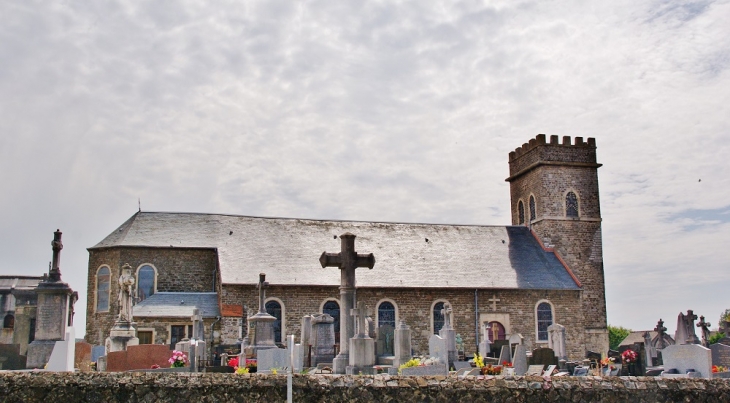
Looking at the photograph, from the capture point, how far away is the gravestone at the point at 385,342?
18.1 m

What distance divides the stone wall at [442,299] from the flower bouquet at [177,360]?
317 inches

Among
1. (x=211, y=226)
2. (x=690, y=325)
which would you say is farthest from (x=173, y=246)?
(x=690, y=325)

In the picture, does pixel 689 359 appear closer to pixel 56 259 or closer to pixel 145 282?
pixel 56 259

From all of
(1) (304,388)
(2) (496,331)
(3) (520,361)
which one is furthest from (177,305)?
(1) (304,388)

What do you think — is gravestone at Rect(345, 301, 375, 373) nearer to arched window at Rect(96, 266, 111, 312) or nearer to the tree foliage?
arched window at Rect(96, 266, 111, 312)

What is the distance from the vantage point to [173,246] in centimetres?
2684

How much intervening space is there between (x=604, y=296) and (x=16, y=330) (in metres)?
24.2

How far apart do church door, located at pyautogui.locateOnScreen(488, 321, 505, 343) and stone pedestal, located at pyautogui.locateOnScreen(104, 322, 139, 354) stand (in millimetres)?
14186

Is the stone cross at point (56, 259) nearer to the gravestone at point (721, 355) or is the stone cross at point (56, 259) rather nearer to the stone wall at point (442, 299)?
the stone wall at point (442, 299)

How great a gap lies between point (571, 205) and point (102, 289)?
20.4 metres

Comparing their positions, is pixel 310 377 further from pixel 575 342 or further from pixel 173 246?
pixel 575 342

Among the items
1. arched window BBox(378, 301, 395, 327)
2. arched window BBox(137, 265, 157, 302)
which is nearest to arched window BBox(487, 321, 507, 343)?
arched window BBox(378, 301, 395, 327)

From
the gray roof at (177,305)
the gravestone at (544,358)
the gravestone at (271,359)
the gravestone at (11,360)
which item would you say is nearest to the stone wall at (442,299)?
the gray roof at (177,305)

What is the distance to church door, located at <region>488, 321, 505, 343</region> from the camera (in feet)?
89.6
